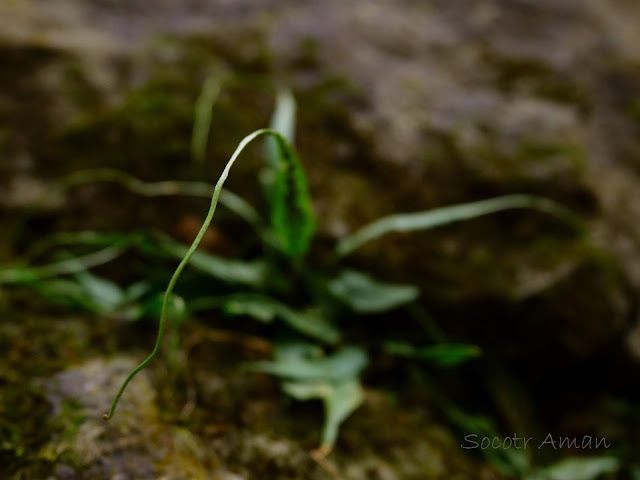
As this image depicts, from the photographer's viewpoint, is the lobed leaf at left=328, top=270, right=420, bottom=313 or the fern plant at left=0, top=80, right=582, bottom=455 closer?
the fern plant at left=0, top=80, right=582, bottom=455

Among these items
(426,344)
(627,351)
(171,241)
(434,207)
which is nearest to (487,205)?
(434,207)

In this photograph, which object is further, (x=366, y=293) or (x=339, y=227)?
(x=339, y=227)

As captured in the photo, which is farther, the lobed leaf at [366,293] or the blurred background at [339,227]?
the lobed leaf at [366,293]

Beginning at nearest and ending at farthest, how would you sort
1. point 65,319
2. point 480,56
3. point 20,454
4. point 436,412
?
point 20,454 < point 65,319 < point 436,412 < point 480,56

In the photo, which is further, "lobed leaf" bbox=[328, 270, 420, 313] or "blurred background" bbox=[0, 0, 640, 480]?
"lobed leaf" bbox=[328, 270, 420, 313]

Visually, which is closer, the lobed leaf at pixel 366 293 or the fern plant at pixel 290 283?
the fern plant at pixel 290 283

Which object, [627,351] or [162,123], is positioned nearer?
[627,351]

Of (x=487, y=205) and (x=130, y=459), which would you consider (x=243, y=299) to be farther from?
(x=487, y=205)

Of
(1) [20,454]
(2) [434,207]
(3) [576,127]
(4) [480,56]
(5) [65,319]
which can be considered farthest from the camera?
(4) [480,56]
